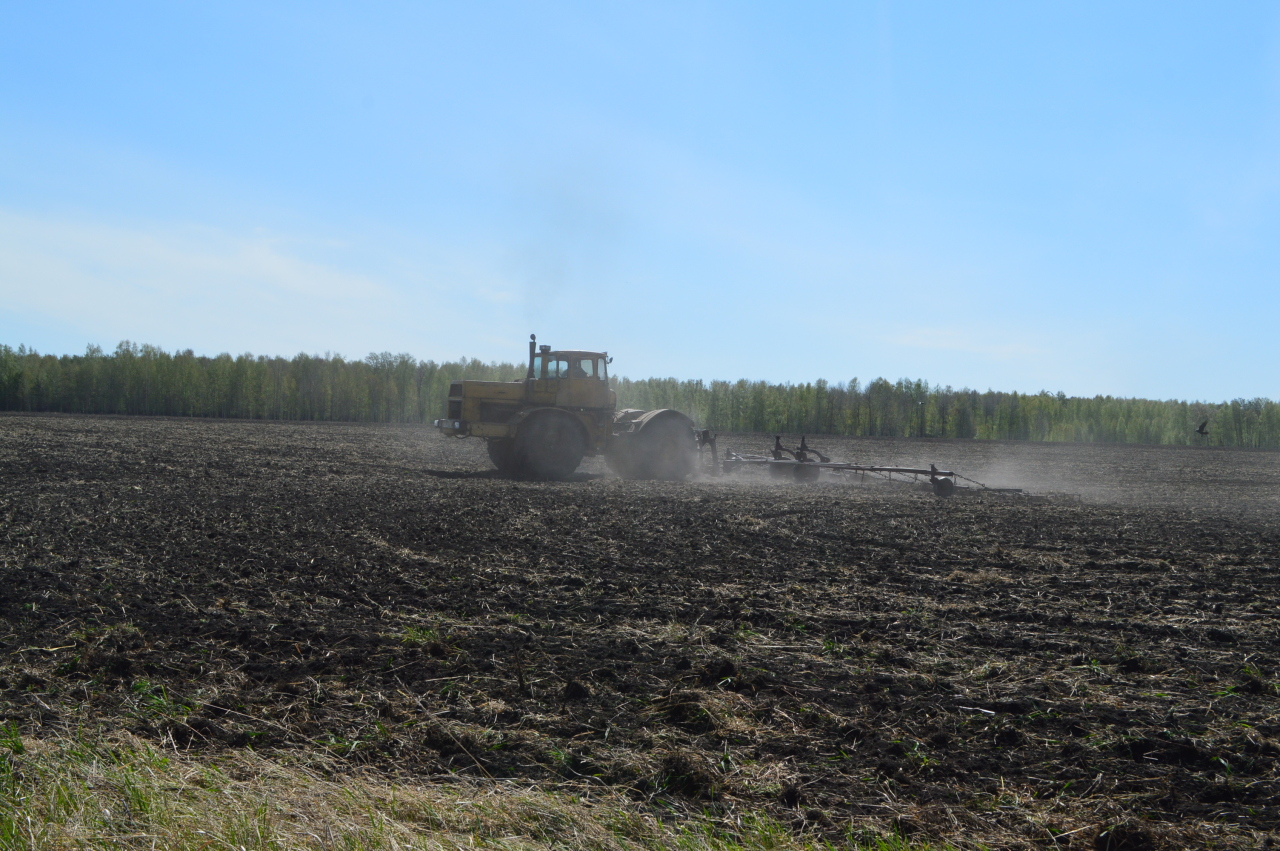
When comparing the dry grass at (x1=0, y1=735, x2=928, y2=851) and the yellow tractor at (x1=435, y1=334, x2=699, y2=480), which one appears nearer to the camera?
the dry grass at (x1=0, y1=735, x2=928, y2=851)

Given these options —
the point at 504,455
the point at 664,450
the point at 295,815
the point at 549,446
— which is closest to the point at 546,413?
→ the point at 549,446

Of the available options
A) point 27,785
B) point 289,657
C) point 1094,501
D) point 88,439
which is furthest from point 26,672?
point 88,439

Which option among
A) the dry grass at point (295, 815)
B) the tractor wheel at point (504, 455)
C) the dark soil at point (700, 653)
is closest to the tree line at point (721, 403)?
the tractor wheel at point (504, 455)

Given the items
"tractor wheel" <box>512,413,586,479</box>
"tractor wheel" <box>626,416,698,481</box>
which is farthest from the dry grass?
"tractor wheel" <box>626,416,698,481</box>

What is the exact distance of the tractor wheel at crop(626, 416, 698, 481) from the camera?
1950cm

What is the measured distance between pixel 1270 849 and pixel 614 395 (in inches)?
642

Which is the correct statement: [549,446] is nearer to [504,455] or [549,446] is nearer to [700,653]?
[504,455]

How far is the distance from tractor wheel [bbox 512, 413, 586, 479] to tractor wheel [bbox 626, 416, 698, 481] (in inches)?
54.6

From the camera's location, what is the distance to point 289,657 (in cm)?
582

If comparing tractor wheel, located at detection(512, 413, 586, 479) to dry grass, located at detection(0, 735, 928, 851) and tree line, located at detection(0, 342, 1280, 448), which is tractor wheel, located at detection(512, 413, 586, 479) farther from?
tree line, located at detection(0, 342, 1280, 448)

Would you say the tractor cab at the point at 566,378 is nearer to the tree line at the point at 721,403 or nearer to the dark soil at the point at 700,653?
the dark soil at the point at 700,653

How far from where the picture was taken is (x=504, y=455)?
19484 mm

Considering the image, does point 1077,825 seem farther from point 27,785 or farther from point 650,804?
point 27,785

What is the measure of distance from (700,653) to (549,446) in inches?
501
